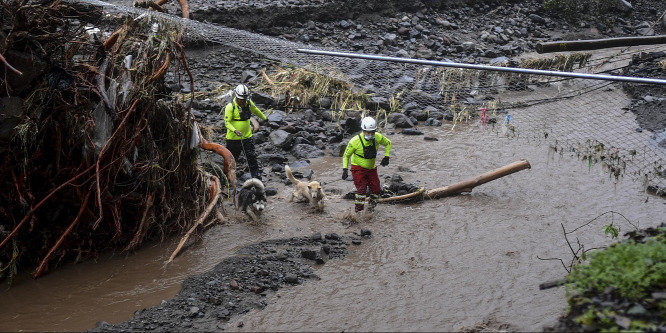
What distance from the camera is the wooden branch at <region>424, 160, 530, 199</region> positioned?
877 cm

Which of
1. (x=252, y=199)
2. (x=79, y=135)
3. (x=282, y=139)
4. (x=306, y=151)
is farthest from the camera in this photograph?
(x=282, y=139)

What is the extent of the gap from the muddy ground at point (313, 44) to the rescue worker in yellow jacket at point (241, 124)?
0.60 metres

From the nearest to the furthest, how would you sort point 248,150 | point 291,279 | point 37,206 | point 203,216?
point 291,279 < point 37,206 < point 203,216 < point 248,150

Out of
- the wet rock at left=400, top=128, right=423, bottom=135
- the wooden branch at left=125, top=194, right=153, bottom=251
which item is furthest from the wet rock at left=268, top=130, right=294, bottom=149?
the wooden branch at left=125, top=194, right=153, bottom=251

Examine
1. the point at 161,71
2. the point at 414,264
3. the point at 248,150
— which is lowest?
the point at 414,264

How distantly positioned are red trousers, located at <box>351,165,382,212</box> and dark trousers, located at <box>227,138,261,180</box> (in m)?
1.91

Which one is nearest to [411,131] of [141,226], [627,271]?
[141,226]

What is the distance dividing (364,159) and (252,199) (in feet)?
5.53

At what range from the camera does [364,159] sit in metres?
8.68

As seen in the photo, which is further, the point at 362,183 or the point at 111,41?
the point at 362,183

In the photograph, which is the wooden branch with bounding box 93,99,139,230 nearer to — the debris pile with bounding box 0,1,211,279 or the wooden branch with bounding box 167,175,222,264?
the debris pile with bounding box 0,1,211,279

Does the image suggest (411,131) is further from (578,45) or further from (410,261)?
(410,261)

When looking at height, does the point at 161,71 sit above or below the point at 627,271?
above

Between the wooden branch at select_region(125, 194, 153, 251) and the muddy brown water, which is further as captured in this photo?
the wooden branch at select_region(125, 194, 153, 251)
